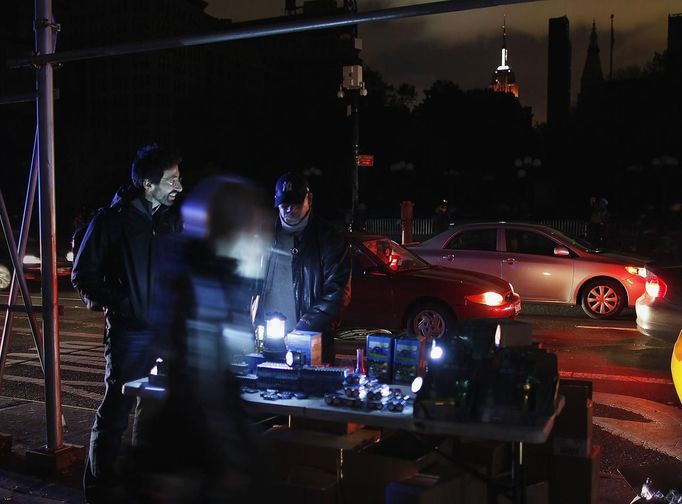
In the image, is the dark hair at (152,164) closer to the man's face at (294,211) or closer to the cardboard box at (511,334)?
the man's face at (294,211)

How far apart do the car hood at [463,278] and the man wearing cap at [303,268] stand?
227 inches

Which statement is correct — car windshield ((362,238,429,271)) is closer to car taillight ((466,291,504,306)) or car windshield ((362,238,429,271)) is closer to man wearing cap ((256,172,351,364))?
car taillight ((466,291,504,306))

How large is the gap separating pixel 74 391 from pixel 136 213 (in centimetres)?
450

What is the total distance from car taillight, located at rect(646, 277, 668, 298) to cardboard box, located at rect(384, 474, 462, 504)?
6234mm

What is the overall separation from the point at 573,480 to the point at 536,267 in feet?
31.9

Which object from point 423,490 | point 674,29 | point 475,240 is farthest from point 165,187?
point 674,29

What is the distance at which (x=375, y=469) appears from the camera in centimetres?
377

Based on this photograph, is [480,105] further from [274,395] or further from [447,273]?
[274,395]

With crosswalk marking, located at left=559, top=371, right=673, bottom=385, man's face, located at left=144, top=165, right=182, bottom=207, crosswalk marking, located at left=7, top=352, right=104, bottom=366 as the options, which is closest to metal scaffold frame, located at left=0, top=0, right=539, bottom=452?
man's face, located at left=144, top=165, right=182, bottom=207

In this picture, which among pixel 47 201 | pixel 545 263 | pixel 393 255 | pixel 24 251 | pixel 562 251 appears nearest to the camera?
pixel 47 201

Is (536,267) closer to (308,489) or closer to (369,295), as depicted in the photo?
(369,295)

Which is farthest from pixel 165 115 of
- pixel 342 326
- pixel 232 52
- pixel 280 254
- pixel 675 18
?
pixel 280 254

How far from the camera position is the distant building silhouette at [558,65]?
4237 inches

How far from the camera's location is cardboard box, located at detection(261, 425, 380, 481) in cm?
388
